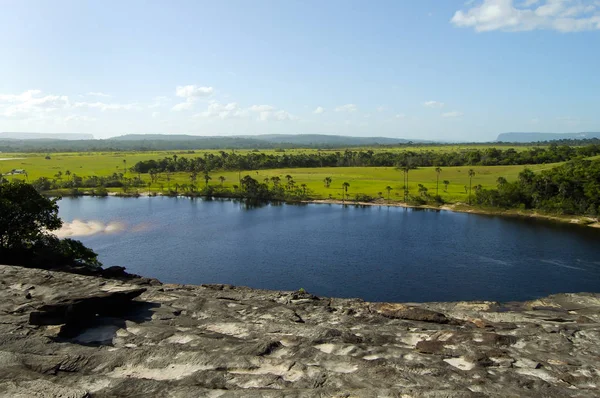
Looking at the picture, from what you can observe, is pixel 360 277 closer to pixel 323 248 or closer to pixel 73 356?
pixel 323 248

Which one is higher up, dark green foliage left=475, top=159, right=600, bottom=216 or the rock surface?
the rock surface

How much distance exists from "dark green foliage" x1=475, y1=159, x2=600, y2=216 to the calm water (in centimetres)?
924

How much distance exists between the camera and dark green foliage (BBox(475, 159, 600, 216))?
88.0 metres

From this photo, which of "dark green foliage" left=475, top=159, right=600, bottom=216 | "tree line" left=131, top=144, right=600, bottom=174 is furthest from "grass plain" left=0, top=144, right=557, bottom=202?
"dark green foliage" left=475, top=159, right=600, bottom=216

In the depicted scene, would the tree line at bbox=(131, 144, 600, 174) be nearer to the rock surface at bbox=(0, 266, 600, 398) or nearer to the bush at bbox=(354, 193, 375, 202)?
the bush at bbox=(354, 193, 375, 202)

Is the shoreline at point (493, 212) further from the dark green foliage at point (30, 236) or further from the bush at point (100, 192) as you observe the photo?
the dark green foliage at point (30, 236)

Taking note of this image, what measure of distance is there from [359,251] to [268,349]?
161 ft

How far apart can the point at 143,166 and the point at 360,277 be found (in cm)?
13308

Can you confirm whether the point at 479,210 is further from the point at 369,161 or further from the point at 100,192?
the point at 100,192

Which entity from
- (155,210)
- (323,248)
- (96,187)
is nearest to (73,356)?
(323,248)

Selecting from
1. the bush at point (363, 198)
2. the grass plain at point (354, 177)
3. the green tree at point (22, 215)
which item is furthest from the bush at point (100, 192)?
the green tree at point (22, 215)

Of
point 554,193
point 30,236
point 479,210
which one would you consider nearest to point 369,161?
point 479,210

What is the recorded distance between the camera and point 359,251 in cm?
6362

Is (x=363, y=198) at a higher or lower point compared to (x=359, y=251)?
higher
